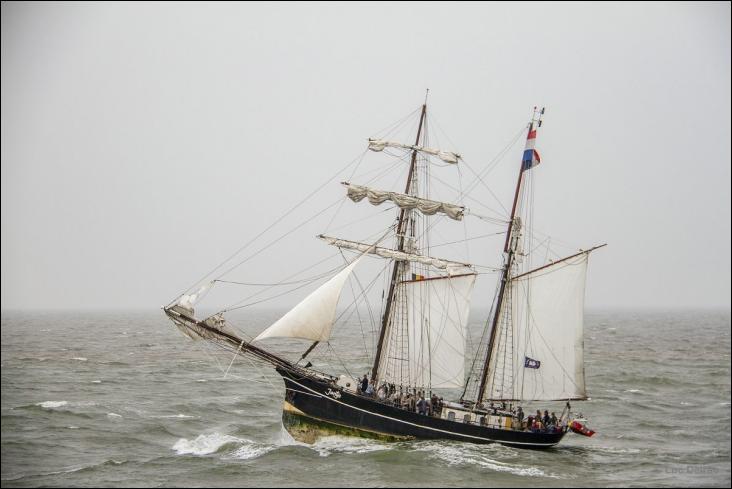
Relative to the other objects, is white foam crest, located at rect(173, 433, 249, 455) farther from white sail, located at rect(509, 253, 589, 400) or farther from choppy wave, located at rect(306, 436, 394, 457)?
white sail, located at rect(509, 253, 589, 400)

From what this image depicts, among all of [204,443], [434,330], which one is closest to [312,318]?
[434,330]

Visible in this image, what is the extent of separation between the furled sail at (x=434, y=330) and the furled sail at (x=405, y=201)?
443 cm

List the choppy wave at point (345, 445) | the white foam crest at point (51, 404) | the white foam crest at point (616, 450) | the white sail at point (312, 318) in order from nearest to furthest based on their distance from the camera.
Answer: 1. the choppy wave at point (345, 445)
2. the white sail at point (312, 318)
3. the white foam crest at point (616, 450)
4. the white foam crest at point (51, 404)

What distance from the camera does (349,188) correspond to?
1722 inches

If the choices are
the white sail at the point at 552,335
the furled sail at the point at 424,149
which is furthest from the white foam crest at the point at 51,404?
the white sail at the point at 552,335

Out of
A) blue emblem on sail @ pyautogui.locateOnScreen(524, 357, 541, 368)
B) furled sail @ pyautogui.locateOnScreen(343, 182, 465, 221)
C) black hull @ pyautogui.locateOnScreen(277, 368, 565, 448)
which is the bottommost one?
black hull @ pyautogui.locateOnScreen(277, 368, 565, 448)

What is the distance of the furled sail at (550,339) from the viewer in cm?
4128

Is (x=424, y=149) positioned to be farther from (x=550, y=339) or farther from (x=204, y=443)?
(x=204, y=443)

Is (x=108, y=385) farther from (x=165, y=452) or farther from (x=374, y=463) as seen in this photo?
(x=374, y=463)

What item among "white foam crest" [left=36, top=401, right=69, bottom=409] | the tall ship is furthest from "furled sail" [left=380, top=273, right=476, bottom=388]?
"white foam crest" [left=36, top=401, right=69, bottom=409]

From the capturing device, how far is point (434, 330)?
41.7 meters

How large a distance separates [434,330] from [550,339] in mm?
7108

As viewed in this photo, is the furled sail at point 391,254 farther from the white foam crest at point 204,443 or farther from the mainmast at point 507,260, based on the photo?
the white foam crest at point 204,443

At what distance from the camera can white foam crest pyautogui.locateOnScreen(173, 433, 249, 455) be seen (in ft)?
115
